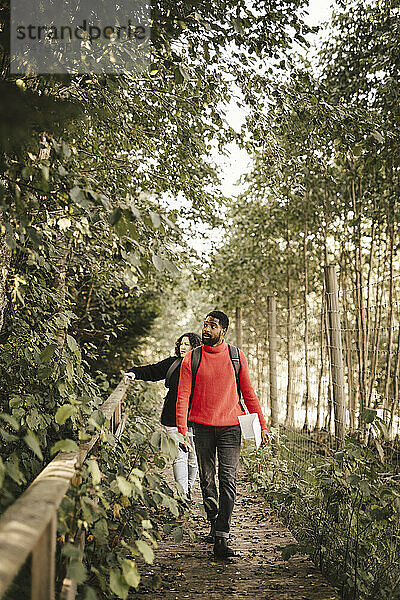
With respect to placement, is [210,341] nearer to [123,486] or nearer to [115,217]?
[123,486]

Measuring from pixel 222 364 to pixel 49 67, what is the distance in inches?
98.2

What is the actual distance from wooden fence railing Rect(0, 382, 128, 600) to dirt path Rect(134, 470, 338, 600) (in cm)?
183

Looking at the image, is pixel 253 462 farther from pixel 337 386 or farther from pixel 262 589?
pixel 262 589

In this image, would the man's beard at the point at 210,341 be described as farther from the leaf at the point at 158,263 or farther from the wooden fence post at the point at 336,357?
the leaf at the point at 158,263

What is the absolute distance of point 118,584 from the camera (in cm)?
235

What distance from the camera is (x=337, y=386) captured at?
5.34 meters

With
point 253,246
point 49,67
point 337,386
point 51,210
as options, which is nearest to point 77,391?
point 51,210

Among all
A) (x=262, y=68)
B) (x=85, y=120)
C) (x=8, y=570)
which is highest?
(x=262, y=68)

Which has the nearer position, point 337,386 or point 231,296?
point 337,386

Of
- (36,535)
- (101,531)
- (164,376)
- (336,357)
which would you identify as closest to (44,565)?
(36,535)

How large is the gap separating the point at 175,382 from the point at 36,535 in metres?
4.24

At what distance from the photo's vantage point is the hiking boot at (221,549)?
4.47 m

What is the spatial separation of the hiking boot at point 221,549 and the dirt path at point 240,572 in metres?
0.06

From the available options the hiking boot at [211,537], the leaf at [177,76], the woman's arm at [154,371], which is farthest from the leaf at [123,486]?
the woman's arm at [154,371]
